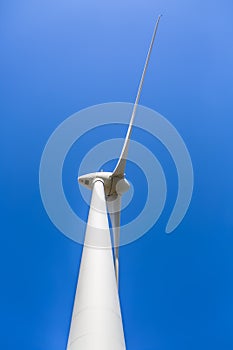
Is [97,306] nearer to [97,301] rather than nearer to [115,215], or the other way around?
[97,301]

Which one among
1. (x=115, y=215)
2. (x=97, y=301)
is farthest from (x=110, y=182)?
(x=97, y=301)

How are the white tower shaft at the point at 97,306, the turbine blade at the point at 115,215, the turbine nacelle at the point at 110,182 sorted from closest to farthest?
the white tower shaft at the point at 97,306, the turbine blade at the point at 115,215, the turbine nacelle at the point at 110,182

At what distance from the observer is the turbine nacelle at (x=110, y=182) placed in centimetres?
298

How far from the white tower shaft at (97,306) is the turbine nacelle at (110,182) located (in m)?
1.48

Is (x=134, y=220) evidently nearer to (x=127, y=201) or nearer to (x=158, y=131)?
(x=127, y=201)

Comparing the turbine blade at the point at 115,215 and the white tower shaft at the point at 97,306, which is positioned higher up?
the turbine blade at the point at 115,215

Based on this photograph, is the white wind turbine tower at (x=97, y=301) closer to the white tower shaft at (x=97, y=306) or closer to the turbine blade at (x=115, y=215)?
the white tower shaft at (x=97, y=306)

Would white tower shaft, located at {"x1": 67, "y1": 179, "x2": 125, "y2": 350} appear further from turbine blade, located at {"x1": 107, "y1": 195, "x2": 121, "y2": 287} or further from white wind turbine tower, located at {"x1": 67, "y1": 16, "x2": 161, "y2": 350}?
turbine blade, located at {"x1": 107, "y1": 195, "x2": 121, "y2": 287}

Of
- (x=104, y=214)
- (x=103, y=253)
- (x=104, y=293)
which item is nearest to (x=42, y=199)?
(x=104, y=214)

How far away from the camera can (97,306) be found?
105 cm

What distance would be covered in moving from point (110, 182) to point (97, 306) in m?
1.97

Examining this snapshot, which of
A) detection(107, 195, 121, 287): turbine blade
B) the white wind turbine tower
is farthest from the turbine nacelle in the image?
the white wind turbine tower

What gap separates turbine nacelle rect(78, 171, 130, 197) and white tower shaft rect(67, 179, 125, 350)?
1.48 metres

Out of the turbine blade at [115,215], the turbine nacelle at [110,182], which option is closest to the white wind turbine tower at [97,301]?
the turbine blade at [115,215]
